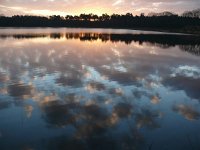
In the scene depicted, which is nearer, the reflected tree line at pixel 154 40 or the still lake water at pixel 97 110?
the still lake water at pixel 97 110

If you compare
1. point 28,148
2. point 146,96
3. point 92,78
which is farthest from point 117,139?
point 92,78

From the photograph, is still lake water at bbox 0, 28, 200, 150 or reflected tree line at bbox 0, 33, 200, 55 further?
reflected tree line at bbox 0, 33, 200, 55

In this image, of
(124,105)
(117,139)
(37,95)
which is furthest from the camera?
(37,95)

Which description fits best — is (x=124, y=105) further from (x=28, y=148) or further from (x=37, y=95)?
(x=28, y=148)

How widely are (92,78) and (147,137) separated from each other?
13.4 meters

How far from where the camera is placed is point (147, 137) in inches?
511

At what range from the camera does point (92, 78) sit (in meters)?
25.8

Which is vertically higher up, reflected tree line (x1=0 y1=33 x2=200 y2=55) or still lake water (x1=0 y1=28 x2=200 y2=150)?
reflected tree line (x1=0 y1=33 x2=200 y2=55)

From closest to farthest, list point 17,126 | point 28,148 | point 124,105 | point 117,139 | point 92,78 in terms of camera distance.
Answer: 1. point 28,148
2. point 117,139
3. point 17,126
4. point 124,105
5. point 92,78

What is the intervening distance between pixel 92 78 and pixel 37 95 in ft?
24.5

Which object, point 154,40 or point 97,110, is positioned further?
point 154,40

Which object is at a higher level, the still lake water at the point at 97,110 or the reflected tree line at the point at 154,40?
the reflected tree line at the point at 154,40

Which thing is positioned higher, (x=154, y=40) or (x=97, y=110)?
(x=154, y=40)

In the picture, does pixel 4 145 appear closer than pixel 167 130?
Yes
